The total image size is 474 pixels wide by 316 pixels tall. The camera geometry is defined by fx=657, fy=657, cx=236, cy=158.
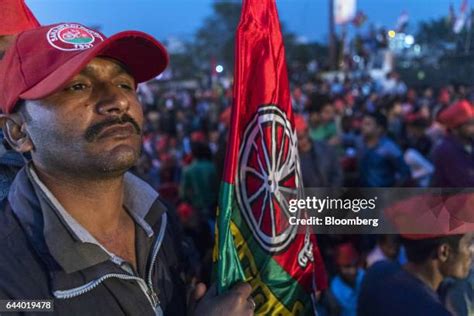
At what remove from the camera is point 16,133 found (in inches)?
59.4

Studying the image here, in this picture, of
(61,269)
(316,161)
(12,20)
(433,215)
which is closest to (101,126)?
(61,269)

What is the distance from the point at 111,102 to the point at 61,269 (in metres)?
0.37

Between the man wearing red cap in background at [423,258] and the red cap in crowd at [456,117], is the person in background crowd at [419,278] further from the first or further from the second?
the red cap in crowd at [456,117]

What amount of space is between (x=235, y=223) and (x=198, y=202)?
137 inches

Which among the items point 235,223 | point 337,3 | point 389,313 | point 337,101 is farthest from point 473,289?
point 337,101

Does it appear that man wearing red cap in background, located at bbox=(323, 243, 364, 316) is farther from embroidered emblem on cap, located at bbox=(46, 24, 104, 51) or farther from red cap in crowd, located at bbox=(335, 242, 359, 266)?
embroidered emblem on cap, located at bbox=(46, 24, 104, 51)

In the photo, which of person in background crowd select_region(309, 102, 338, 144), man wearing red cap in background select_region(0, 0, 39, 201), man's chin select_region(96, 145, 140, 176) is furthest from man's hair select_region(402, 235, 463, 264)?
person in background crowd select_region(309, 102, 338, 144)

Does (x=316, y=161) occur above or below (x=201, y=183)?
above

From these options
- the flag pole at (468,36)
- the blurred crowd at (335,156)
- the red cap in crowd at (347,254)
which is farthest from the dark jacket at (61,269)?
the red cap in crowd at (347,254)

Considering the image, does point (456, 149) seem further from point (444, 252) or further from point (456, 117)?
point (444, 252)

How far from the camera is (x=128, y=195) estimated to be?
5.47 ft

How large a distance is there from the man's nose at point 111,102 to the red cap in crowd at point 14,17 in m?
0.74

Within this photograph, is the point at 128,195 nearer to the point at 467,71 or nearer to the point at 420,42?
the point at 467,71

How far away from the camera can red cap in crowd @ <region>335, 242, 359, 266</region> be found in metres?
3.22
